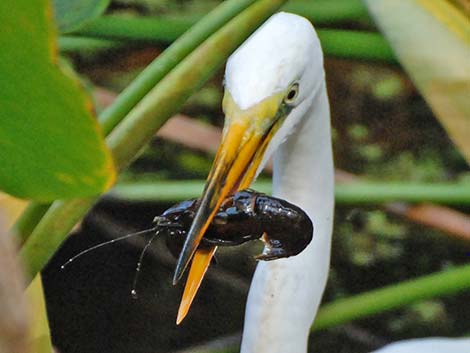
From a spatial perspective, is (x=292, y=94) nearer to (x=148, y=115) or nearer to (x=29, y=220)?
(x=148, y=115)

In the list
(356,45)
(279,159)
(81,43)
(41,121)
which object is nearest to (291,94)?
(279,159)

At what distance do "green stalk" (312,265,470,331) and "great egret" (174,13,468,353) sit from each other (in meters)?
0.20

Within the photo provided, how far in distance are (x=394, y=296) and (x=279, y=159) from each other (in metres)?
0.35

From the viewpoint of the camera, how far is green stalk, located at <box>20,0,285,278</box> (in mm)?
937

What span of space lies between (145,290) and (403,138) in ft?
2.18

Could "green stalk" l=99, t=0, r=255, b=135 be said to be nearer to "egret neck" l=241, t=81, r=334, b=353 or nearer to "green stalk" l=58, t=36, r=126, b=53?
"egret neck" l=241, t=81, r=334, b=353

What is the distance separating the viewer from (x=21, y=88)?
65cm

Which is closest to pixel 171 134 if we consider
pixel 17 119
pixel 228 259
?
pixel 228 259

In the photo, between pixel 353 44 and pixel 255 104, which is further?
pixel 353 44

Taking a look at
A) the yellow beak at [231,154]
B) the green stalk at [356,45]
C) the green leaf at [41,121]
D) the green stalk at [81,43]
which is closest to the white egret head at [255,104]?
the yellow beak at [231,154]

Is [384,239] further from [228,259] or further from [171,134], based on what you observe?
[171,134]

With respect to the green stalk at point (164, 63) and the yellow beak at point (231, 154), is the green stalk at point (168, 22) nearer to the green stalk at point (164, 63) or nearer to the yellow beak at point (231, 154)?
the green stalk at point (164, 63)

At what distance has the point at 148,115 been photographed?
0.97m

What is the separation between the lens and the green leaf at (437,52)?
3.21 feet
